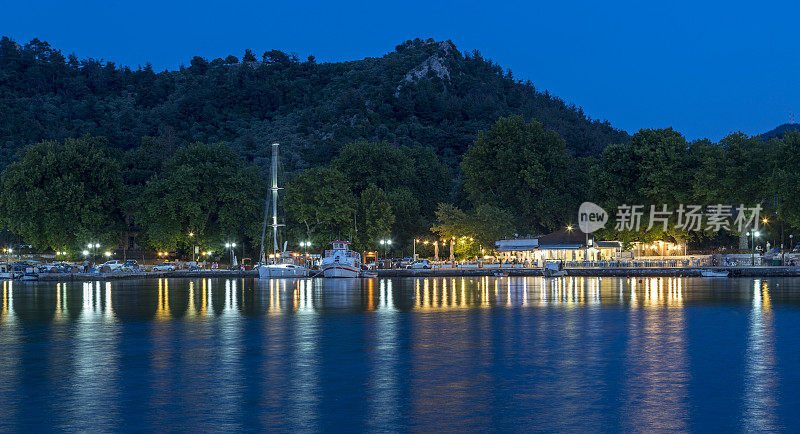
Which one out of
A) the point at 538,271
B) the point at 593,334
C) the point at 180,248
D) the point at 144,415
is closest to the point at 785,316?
the point at 593,334

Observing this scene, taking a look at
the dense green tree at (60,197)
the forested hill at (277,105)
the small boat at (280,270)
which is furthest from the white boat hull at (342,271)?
the forested hill at (277,105)

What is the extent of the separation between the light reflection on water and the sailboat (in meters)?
37.9

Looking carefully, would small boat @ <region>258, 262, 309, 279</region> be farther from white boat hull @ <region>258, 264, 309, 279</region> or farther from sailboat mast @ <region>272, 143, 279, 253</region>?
sailboat mast @ <region>272, 143, 279, 253</region>

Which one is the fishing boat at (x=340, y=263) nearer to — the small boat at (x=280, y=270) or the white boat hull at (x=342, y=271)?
→ the white boat hull at (x=342, y=271)

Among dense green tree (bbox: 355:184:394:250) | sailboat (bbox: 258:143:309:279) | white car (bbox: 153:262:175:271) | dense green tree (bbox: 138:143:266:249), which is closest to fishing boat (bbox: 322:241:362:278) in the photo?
sailboat (bbox: 258:143:309:279)

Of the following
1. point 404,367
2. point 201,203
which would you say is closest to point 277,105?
point 201,203

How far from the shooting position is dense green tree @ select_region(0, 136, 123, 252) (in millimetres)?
87875

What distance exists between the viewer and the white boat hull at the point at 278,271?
79.4 metres

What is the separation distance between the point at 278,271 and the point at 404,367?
59693 millimetres

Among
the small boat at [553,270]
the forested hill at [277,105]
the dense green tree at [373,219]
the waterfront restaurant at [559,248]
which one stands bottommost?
the small boat at [553,270]

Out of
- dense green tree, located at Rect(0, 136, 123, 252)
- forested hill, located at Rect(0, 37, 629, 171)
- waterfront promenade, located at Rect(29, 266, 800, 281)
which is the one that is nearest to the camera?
waterfront promenade, located at Rect(29, 266, 800, 281)

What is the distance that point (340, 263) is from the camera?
263ft

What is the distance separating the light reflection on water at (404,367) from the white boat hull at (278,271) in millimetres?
37581

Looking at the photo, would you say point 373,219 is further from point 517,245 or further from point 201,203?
point 201,203
